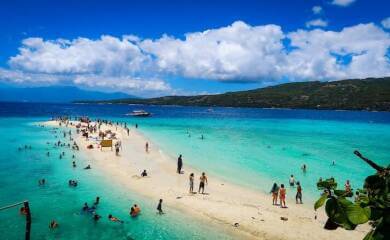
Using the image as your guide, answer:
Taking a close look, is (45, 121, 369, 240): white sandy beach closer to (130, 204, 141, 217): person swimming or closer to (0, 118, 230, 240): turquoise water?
(0, 118, 230, 240): turquoise water

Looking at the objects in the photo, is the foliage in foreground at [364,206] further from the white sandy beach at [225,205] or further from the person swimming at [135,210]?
the person swimming at [135,210]

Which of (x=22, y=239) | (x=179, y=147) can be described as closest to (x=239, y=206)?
(x=22, y=239)

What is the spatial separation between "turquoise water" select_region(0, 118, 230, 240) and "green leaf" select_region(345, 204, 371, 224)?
18.7 m

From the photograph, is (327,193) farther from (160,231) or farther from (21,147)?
(21,147)

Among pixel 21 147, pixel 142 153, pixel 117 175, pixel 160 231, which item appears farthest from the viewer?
pixel 21 147

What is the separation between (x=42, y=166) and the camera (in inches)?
1618

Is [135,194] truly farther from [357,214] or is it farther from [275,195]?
[357,214]

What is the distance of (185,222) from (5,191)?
1614cm

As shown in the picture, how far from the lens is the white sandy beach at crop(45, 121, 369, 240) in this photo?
21.4 m

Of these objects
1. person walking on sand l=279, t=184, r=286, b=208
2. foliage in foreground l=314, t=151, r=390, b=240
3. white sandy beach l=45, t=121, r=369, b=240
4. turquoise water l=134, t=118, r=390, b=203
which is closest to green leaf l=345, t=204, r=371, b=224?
foliage in foreground l=314, t=151, r=390, b=240

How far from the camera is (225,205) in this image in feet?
86.5

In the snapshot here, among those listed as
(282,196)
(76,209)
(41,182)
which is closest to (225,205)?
(282,196)

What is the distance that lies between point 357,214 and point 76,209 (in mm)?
25015

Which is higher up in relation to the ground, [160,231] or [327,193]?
[327,193]
